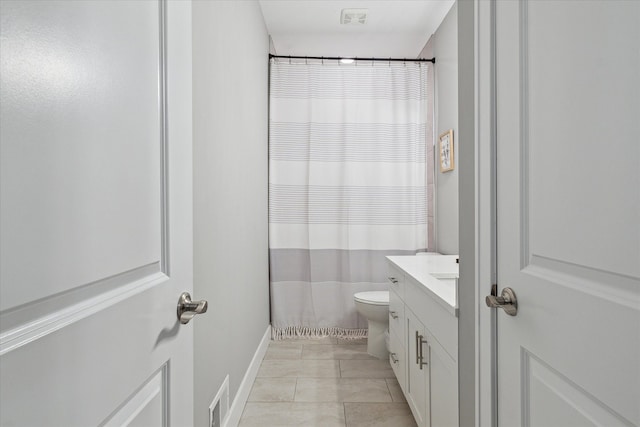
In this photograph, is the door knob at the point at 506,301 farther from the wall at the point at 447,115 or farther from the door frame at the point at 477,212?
the wall at the point at 447,115

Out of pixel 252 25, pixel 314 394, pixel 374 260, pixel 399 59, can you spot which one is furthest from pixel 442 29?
pixel 314 394

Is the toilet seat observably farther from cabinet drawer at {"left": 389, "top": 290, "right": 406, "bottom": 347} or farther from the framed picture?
the framed picture

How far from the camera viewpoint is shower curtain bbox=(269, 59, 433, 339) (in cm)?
340

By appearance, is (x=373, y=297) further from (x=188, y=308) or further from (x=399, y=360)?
(x=188, y=308)

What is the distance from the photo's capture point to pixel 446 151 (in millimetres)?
3090

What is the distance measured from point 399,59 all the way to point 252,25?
1415 mm

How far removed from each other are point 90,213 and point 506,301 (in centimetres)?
89

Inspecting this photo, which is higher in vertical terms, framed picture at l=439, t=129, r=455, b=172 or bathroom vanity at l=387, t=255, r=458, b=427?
framed picture at l=439, t=129, r=455, b=172

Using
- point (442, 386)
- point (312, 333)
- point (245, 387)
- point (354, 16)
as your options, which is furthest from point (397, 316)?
point (354, 16)

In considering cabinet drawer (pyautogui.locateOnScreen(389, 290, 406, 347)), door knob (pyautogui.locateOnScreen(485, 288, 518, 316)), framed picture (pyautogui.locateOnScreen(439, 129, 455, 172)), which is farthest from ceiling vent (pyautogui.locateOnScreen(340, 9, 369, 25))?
door knob (pyautogui.locateOnScreen(485, 288, 518, 316))

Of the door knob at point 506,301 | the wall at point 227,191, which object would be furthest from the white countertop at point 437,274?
the wall at point 227,191

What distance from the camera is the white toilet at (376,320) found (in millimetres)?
2873

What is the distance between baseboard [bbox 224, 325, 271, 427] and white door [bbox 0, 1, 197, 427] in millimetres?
1178

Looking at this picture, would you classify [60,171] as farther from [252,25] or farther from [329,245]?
[329,245]
